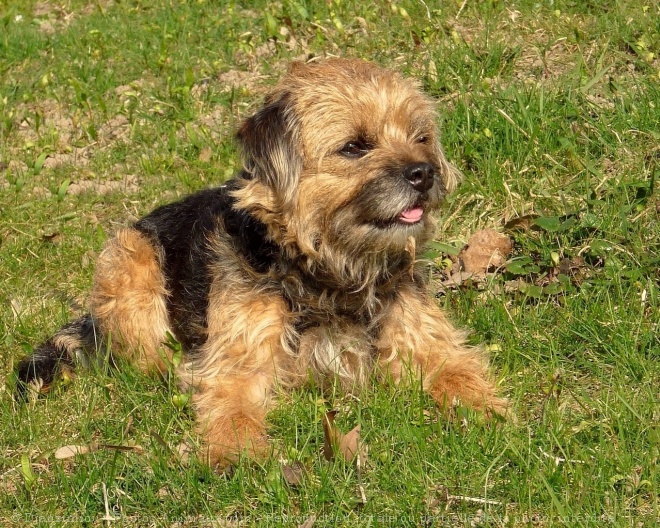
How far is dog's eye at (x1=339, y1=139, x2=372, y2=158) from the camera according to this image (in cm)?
380

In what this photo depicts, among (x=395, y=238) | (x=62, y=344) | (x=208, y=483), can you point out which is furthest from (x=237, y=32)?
(x=208, y=483)

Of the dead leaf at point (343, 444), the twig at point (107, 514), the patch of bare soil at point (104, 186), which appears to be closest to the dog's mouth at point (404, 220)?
the dead leaf at point (343, 444)

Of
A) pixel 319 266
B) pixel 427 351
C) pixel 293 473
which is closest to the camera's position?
pixel 293 473

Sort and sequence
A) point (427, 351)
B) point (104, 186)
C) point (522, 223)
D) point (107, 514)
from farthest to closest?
1. point (104, 186)
2. point (522, 223)
3. point (427, 351)
4. point (107, 514)

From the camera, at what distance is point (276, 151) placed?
12.4ft

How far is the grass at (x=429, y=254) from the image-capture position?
10.6ft

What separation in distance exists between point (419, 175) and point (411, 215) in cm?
18

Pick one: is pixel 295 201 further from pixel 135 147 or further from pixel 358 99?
pixel 135 147

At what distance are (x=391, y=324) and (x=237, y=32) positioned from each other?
156 inches

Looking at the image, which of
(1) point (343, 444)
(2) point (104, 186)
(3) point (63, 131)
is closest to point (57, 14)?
(3) point (63, 131)

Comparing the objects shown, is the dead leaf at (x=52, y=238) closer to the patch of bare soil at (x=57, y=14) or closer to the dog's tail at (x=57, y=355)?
the dog's tail at (x=57, y=355)

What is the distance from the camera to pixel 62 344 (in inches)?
Result: 181

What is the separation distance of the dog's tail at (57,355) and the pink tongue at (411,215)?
168 centimetres

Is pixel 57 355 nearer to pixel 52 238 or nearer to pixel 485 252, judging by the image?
pixel 52 238
